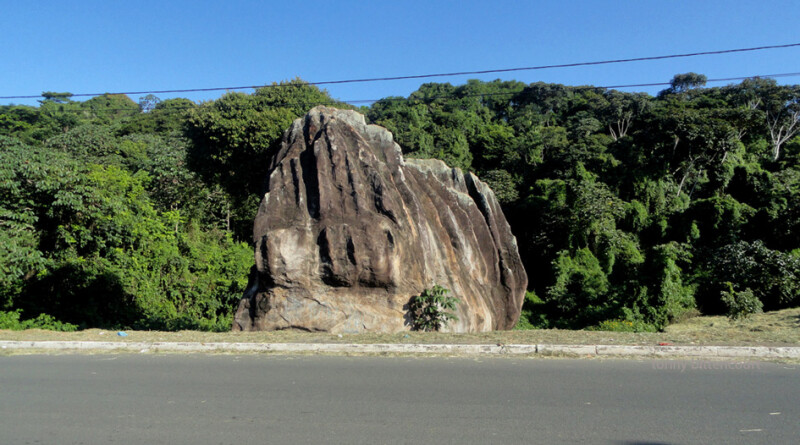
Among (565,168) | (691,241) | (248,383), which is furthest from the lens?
(565,168)

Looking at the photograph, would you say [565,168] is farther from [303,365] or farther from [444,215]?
[303,365]

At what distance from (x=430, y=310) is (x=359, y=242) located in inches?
74.6

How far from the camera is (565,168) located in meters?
34.2

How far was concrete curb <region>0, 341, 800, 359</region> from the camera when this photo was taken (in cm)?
768

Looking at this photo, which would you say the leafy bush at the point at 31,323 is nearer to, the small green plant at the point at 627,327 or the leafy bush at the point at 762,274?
the small green plant at the point at 627,327

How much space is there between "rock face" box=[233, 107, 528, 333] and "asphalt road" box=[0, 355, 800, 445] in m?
2.93

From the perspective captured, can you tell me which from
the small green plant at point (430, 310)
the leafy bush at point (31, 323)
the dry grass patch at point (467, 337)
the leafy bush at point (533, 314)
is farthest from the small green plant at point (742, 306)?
the leafy bush at point (31, 323)

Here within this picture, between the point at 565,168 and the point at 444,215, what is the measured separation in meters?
23.4

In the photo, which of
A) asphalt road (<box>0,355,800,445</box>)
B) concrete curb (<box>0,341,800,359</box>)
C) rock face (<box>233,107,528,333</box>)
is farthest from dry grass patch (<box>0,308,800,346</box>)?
asphalt road (<box>0,355,800,445</box>)

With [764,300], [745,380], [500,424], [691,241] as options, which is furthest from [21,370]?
[691,241]

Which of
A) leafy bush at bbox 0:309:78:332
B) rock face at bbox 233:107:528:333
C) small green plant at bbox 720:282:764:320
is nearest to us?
rock face at bbox 233:107:528:333

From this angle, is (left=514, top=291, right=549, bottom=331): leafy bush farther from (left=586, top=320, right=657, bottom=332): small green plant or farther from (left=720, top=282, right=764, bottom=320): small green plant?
(left=720, top=282, right=764, bottom=320): small green plant

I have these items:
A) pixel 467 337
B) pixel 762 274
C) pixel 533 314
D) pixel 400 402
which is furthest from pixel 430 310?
pixel 762 274

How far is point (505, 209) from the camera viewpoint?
32031 millimetres
